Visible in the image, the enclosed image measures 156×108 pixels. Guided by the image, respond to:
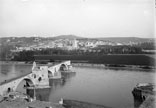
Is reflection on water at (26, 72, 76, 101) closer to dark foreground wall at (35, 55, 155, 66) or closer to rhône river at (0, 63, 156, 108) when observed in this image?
rhône river at (0, 63, 156, 108)

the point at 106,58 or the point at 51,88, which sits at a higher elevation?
the point at 106,58

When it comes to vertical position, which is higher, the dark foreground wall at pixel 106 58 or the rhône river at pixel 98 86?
the dark foreground wall at pixel 106 58

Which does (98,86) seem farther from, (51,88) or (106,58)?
(51,88)

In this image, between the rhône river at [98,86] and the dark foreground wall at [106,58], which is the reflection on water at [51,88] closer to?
the rhône river at [98,86]

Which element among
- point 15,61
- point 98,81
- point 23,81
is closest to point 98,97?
point 98,81

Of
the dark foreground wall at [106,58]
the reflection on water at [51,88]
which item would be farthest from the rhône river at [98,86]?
the dark foreground wall at [106,58]

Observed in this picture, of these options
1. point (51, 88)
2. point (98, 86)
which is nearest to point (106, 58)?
point (98, 86)

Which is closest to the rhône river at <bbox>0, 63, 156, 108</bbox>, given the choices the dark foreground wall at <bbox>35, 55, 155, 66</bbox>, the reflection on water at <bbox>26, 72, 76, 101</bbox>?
the reflection on water at <bbox>26, 72, 76, 101</bbox>

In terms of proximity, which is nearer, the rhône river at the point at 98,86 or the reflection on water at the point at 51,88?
the rhône river at the point at 98,86
